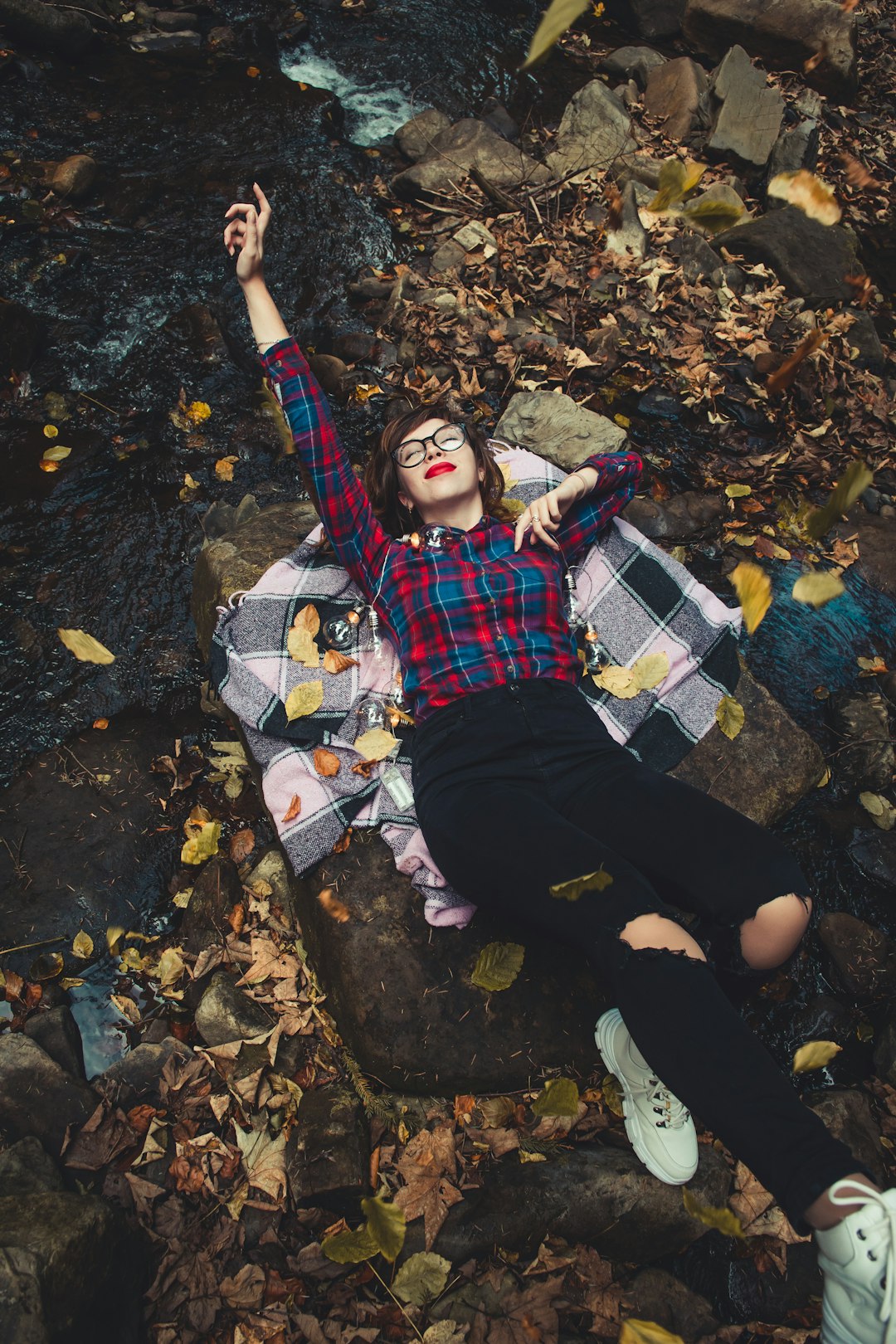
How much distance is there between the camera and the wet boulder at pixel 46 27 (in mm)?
7172

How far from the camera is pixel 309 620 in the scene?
12.1ft

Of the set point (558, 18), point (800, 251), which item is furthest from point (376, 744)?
point (800, 251)

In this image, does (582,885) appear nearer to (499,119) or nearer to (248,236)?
(248,236)

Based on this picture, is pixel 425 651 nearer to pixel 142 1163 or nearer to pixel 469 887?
pixel 469 887

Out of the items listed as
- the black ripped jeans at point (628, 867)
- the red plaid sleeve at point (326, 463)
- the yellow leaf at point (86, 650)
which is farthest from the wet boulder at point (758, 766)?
Result: the yellow leaf at point (86, 650)

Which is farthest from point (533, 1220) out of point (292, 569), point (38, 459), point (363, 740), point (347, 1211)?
point (38, 459)

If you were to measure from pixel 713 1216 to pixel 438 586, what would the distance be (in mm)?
2349

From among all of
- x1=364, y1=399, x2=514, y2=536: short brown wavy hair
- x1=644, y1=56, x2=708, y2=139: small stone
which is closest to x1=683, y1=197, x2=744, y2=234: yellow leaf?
x1=644, y1=56, x2=708, y2=139: small stone

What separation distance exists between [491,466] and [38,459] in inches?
110

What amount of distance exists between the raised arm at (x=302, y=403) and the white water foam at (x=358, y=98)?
562 cm

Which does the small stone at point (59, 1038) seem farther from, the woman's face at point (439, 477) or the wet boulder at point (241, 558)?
the woman's face at point (439, 477)

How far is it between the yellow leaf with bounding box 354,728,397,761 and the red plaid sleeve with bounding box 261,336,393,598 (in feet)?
2.14

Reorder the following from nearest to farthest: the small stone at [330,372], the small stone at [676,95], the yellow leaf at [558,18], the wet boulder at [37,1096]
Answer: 1. the yellow leaf at [558,18]
2. the wet boulder at [37,1096]
3. the small stone at [330,372]
4. the small stone at [676,95]

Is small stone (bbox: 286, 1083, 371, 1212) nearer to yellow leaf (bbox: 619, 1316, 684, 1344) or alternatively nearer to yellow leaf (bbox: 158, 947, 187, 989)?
yellow leaf (bbox: 158, 947, 187, 989)
